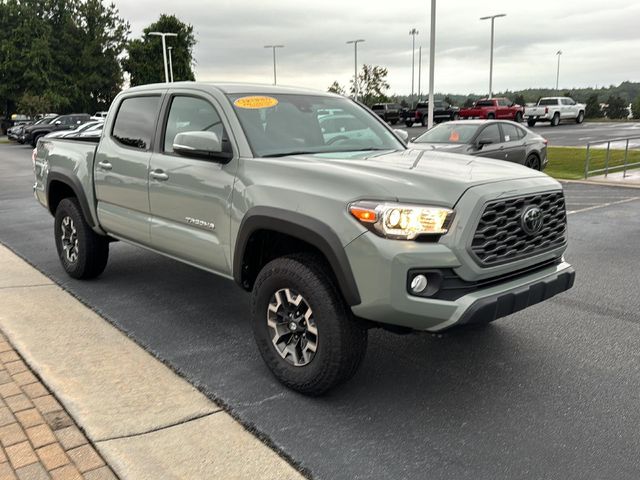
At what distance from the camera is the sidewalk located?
9.13 ft

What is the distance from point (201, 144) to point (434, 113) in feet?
126

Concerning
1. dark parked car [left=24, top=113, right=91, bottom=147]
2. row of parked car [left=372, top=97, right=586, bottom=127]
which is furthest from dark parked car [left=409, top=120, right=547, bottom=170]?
dark parked car [left=24, top=113, right=91, bottom=147]

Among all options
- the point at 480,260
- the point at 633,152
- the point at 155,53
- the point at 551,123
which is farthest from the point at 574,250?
the point at 155,53

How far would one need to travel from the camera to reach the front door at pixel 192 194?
13.0 feet

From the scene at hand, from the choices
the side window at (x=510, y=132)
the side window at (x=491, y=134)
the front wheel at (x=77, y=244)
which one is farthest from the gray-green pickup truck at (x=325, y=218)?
the side window at (x=510, y=132)

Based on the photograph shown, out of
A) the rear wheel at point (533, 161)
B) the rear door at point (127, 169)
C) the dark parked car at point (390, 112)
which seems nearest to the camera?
the rear door at point (127, 169)

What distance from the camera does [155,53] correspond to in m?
70.4

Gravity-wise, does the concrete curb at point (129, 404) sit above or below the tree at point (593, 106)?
below

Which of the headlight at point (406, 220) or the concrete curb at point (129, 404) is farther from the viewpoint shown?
the headlight at point (406, 220)

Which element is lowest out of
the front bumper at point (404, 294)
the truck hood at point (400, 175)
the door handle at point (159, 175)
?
the front bumper at point (404, 294)

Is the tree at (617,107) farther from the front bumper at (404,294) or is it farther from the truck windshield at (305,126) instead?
the front bumper at (404,294)

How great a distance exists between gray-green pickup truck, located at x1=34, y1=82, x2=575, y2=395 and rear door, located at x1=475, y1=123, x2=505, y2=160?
24.8 feet

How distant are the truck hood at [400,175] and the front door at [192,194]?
0.56 m

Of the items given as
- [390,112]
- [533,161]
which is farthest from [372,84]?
[533,161]
